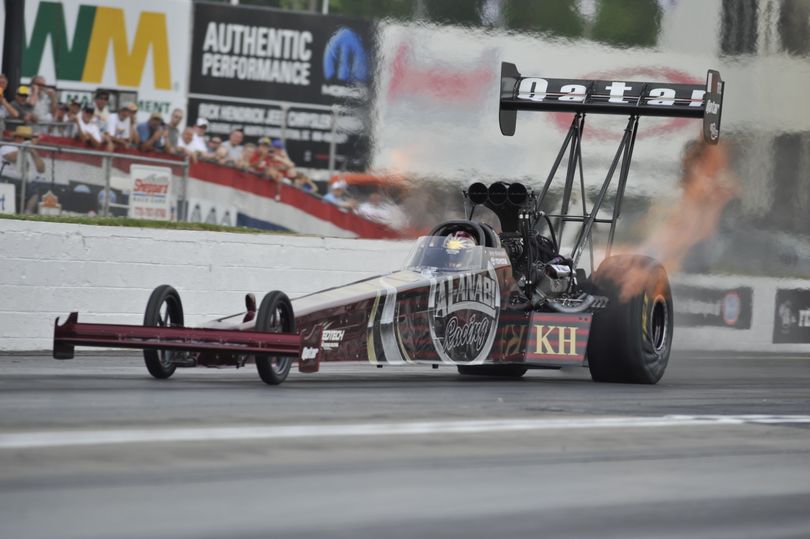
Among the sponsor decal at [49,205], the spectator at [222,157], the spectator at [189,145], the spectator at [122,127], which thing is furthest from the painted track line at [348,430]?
the spectator at [189,145]

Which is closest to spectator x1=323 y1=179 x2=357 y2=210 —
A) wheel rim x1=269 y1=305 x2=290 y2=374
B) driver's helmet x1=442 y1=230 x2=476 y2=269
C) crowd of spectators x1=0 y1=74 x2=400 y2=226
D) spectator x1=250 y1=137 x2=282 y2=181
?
crowd of spectators x1=0 y1=74 x2=400 y2=226

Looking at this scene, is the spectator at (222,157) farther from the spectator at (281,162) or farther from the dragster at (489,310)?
the dragster at (489,310)

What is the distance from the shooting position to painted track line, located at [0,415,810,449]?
6.20 m

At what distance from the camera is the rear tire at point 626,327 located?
463 inches

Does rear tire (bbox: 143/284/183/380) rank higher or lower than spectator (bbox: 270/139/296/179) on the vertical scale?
lower

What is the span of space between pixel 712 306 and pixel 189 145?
7.23 meters

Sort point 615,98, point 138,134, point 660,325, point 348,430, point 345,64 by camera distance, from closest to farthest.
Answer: point 348,430 → point 660,325 → point 615,98 → point 138,134 → point 345,64

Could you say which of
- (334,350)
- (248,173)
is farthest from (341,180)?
(334,350)

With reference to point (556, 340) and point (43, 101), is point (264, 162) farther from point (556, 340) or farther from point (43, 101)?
point (556, 340)

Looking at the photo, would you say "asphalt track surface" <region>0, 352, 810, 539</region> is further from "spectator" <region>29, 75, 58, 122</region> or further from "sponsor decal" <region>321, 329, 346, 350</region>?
"spectator" <region>29, 75, 58, 122</region>

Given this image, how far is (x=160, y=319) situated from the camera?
31.9ft

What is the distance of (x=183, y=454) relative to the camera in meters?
5.92

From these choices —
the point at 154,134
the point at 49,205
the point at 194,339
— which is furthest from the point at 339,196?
the point at 194,339

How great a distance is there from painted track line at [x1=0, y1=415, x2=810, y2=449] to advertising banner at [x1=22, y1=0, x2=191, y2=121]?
13988mm
